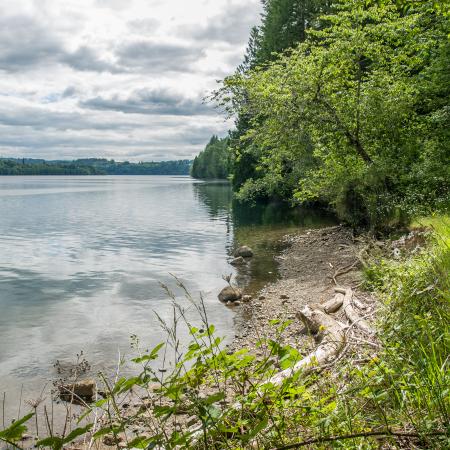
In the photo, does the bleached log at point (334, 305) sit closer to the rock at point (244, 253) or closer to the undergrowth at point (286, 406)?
the undergrowth at point (286, 406)

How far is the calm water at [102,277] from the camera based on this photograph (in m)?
11.8

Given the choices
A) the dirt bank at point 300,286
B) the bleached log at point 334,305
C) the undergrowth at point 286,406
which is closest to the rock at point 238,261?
the dirt bank at point 300,286

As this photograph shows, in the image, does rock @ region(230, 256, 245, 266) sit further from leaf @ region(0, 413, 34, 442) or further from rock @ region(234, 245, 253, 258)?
leaf @ region(0, 413, 34, 442)

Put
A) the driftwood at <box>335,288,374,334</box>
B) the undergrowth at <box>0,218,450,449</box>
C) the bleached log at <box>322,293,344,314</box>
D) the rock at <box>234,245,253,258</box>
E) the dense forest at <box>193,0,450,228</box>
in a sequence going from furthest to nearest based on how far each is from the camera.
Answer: the rock at <box>234,245,253,258</box> < the dense forest at <box>193,0,450,228</box> < the bleached log at <box>322,293,344,314</box> < the driftwood at <box>335,288,374,334</box> < the undergrowth at <box>0,218,450,449</box>

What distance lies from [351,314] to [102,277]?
13.3m

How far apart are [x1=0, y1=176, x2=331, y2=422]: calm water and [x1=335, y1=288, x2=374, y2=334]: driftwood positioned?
11.1ft

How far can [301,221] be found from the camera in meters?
36.2

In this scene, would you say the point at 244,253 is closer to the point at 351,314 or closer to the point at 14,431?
the point at 351,314

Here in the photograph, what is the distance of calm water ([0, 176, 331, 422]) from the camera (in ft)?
38.6

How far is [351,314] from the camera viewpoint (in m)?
9.61

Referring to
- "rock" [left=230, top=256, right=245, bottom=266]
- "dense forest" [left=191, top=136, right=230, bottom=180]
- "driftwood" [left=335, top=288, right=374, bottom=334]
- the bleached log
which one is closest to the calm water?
"rock" [left=230, top=256, right=245, bottom=266]

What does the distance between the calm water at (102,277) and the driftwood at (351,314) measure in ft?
11.1

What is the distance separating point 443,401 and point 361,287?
9.13 meters

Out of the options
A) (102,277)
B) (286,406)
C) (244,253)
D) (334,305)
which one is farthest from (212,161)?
(286,406)
